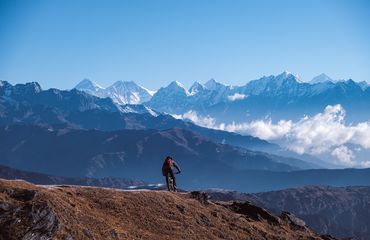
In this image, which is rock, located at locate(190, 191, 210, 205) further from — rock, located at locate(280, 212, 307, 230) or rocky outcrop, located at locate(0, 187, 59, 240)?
rocky outcrop, located at locate(0, 187, 59, 240)

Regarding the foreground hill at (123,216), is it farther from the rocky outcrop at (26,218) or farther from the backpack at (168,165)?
the backpack at (168,165)

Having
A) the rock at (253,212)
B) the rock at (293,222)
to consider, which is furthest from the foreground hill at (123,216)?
the rock at (293,222)

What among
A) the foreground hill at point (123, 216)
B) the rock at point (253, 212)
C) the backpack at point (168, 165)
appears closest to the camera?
the foreground hill at point (123, 216)

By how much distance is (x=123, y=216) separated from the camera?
36219mm

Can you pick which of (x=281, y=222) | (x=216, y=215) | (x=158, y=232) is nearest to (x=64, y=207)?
(x=158, y=232)

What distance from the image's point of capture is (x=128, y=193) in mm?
40969

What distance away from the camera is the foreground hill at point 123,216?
29.5m

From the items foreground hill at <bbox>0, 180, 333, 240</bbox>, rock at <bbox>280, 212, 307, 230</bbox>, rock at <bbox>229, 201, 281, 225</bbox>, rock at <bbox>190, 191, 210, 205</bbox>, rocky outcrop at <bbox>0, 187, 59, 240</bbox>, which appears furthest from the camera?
rock at <bbox>280, 212, 307, 230</bbox>

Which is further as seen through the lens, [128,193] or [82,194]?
[128,193]

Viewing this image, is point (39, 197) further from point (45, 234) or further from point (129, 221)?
point (129, 221)

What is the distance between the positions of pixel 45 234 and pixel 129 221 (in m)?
8.21

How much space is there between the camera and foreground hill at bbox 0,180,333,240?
96.7ft

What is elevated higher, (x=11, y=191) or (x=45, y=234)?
(x=11, y=191)

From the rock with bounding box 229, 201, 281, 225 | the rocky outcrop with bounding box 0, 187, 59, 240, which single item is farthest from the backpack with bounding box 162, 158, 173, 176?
the rocky outcrop with bounding box 0, 187, 59, 240
